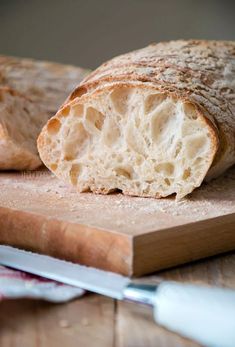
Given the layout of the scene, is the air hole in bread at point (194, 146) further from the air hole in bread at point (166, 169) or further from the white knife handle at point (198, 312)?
the white knife handle at point (198, 312)

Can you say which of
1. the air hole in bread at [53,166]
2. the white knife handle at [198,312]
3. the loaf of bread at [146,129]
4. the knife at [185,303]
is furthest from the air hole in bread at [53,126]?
the white knife handle at [198,312]

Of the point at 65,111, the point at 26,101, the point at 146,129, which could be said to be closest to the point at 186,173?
the point at 146,129

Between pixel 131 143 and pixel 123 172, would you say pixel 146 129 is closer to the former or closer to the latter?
pixel 131 143

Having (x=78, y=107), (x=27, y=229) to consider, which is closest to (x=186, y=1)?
(x=78, y=107)

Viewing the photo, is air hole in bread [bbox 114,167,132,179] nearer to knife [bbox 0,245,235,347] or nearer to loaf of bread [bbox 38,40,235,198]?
loaf of bread [bbox 38,40,235,198]

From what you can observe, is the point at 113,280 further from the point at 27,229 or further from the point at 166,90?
the point at 166,90

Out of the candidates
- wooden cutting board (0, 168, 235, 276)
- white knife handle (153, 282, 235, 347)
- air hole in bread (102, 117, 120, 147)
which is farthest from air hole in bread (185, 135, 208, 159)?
white knife handle (153, 282, 235, 347)

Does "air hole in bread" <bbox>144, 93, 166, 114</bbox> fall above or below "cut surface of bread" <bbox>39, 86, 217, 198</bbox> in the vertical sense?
above
